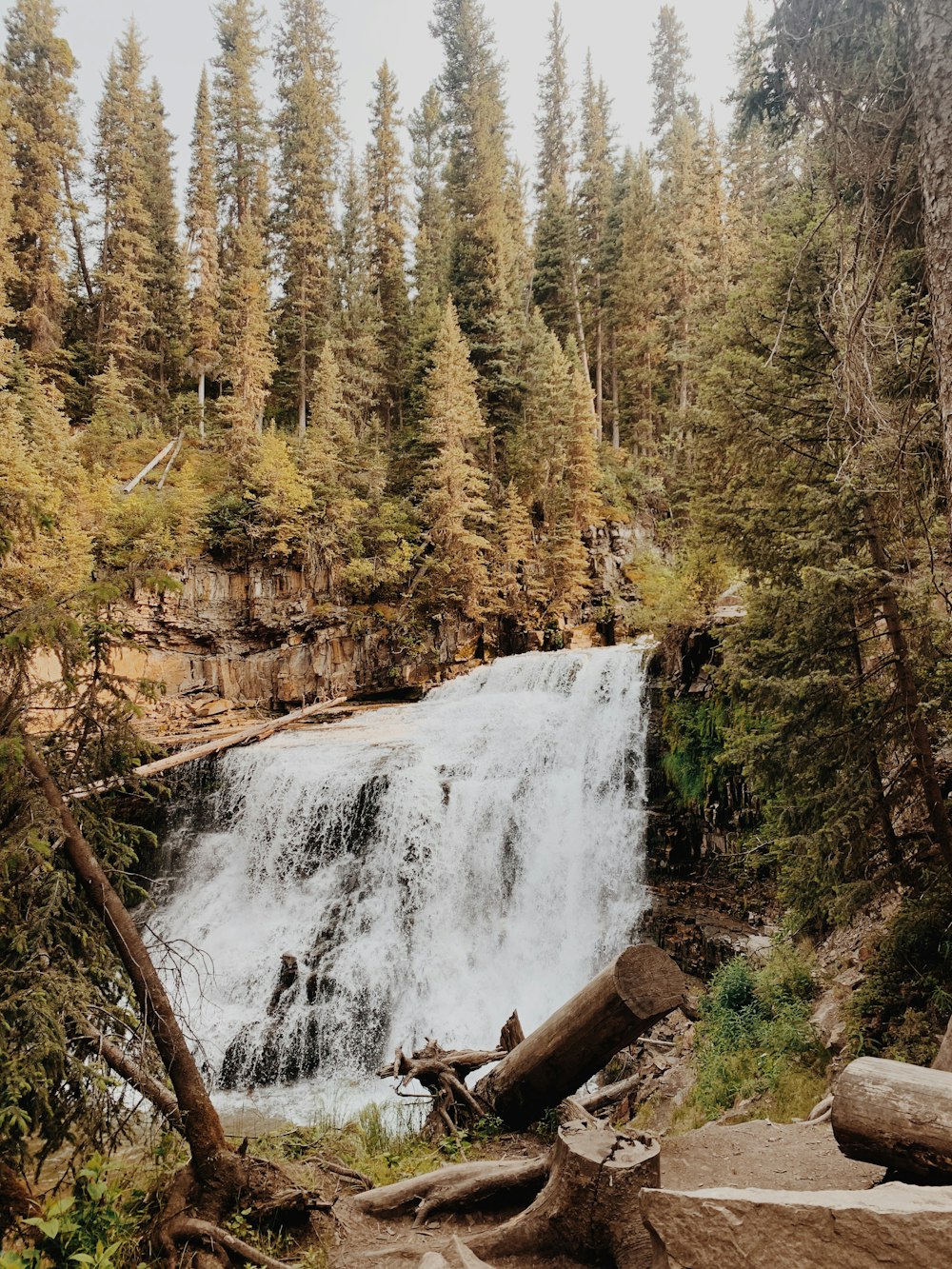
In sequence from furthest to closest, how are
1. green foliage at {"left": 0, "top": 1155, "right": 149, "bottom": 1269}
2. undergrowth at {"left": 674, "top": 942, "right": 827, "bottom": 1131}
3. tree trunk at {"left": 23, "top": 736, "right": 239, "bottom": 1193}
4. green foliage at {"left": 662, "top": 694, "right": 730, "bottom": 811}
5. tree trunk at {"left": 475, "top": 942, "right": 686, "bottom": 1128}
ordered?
green foliage at {"left": 662, "top": 694, "right": 730, "bottom": 811}, undergrowth at {"left": 674, "top": 942, "right": 827, "bottom": 1131}, tree trunk at {"left": 475, "top": 942, "right": 686, "bottom": 1128}, tree trunk at {"left": 23, "top": 736, "right": 239, "bottom": 1193}, green foliage at {"left": 0, "top": 1155, "right": 149, "bottom": 1269}

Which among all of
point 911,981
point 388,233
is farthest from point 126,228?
point 911,981

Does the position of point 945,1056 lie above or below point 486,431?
below

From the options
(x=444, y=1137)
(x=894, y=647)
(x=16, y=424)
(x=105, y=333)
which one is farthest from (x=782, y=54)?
(x=105, y=333)

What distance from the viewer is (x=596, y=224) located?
35.3 metres

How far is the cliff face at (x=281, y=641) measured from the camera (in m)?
20.6

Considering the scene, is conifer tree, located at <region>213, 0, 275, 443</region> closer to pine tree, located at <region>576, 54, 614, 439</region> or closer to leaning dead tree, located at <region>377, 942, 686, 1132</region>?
pine tree, located at <region>576, 54, 614, 439</region>

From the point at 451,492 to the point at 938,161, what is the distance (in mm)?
20202

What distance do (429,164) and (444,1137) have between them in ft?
148

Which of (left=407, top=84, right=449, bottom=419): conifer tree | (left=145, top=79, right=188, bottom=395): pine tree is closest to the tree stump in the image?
(left=407, top=84, right=449, bottom=419): conifer tree

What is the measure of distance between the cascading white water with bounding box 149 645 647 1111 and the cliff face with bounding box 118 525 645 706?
5.38 meters

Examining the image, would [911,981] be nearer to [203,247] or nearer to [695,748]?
[695,748]

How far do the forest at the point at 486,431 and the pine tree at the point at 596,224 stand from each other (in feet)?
0.78

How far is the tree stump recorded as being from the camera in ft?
11.0

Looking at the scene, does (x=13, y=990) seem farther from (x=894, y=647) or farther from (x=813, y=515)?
(x=813, y=515)
